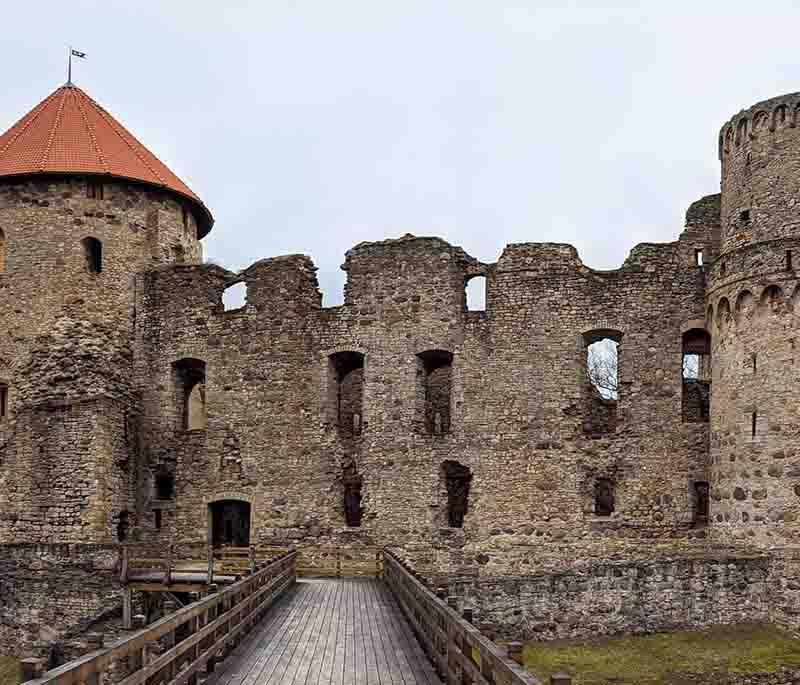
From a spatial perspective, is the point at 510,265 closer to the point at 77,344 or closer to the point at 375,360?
the point at 375,360

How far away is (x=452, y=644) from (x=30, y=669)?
13.1ft

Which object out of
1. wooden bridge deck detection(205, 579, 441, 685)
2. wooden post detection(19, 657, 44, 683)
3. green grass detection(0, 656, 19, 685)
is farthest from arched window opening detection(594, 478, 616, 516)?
wooden post detection(19, 657, 44, 683)

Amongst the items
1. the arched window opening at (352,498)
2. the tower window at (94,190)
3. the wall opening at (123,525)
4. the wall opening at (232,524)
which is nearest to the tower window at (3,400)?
the wall opening at (123,525)

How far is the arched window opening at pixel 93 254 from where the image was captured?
23375 millimetres

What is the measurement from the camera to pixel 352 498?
23.9 m

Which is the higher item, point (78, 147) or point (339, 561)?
point (78, 147)

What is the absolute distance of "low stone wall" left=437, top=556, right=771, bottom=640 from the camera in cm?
1688

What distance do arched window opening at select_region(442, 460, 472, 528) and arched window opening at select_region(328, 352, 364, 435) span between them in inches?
87.5

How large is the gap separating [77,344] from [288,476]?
5.59 m

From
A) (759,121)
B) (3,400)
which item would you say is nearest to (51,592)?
(3,400)

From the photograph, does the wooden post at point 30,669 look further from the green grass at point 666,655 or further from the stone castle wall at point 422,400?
the stone castle wall at point 422,400

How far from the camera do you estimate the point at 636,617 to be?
56.3 feet

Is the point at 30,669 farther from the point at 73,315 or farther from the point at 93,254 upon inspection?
the point at 93,254

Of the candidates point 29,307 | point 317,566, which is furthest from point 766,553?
point 29,307
